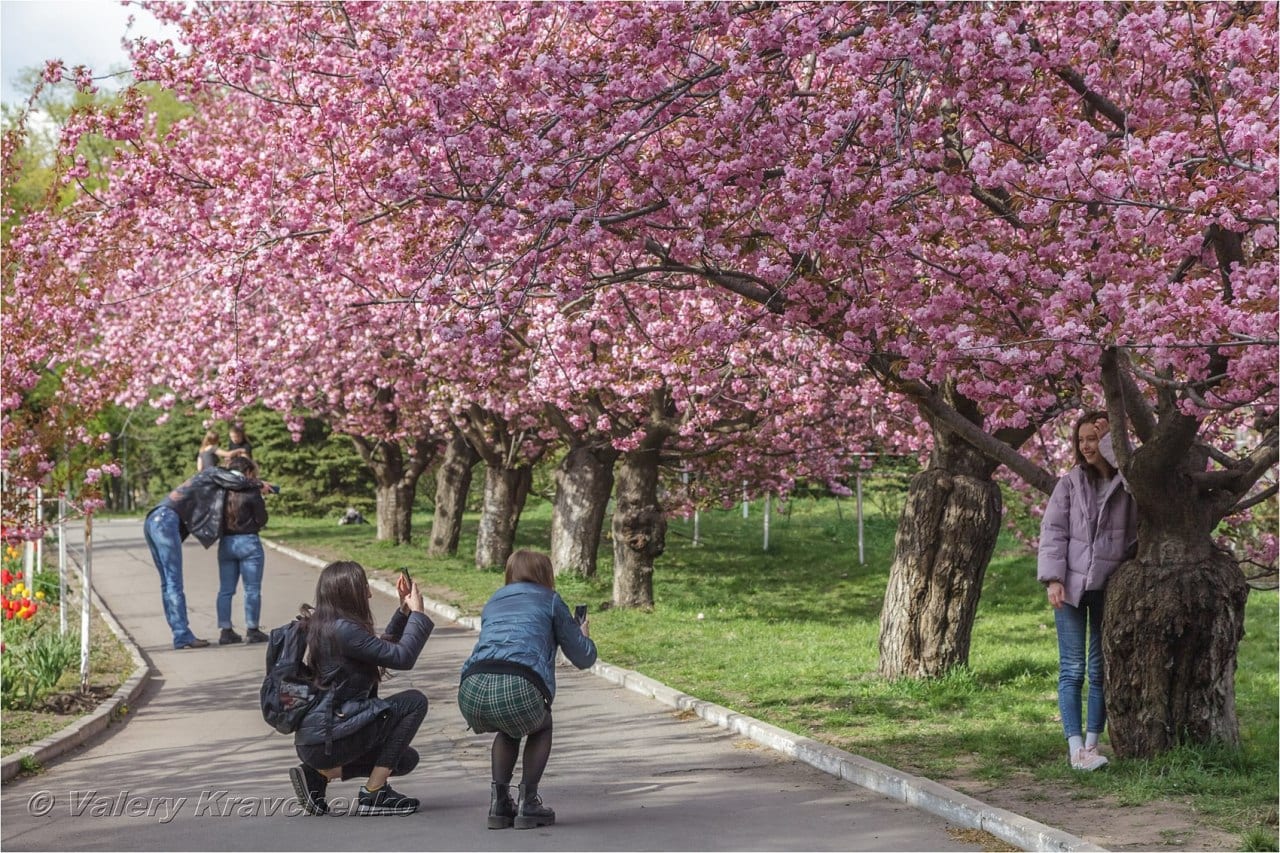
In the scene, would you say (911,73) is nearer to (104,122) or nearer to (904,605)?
(904,605)

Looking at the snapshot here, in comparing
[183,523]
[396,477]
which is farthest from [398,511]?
[183,523]

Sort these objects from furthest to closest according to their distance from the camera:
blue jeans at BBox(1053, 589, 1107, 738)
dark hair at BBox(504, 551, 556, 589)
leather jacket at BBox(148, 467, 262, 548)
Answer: leather jacket at BBox(148, 467, 262, 548) < blue jeans at BBox(1053, 589, 1107, 738) < dark hair at BBox(504, 551, 556, 589)

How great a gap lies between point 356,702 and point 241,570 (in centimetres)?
798

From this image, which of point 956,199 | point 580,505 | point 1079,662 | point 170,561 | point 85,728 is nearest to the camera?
point 1079,662

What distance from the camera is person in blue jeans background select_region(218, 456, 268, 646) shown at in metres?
14.4

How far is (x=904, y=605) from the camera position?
12.1 meters

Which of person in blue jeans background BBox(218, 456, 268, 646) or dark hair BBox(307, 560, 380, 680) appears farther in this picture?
Result: person in blue jeans background BBox(218, 456, 268, 646)

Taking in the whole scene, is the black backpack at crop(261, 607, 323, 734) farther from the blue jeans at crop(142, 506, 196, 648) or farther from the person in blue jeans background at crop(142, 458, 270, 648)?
the blue jeans at crop(142, 506, 196, 648)

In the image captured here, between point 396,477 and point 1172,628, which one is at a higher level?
point 396,477

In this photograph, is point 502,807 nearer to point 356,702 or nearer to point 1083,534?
point 356,702

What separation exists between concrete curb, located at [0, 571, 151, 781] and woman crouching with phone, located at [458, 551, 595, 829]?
137 inches

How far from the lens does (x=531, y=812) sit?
Result: 6.94 meters

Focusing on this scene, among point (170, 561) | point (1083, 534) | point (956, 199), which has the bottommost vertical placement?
point (170, 561)

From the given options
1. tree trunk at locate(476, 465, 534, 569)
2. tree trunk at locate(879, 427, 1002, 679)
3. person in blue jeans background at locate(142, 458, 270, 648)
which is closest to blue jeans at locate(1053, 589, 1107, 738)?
tree trunk at locate(879, 427, 1002, 679)
